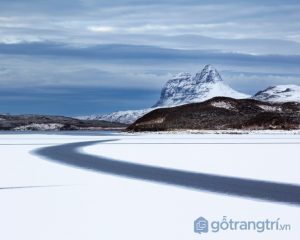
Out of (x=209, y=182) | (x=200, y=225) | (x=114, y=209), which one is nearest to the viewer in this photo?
(x=200, y=225)

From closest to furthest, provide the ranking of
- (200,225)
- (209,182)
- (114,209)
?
(200,225)
(114,209)
(209,182)

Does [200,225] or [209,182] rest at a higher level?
[200,225]

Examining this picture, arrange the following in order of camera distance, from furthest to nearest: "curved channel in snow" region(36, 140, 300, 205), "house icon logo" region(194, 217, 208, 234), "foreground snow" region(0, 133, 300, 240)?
"curved channel in snow" region(36, 140, 300, 205) < "house icon logo" region(194, 217, 208, 234) < "foreground snow" region(0, 133, 300, 240)

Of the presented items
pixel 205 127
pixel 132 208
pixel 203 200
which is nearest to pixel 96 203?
pixel 132 208

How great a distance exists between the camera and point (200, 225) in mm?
15844

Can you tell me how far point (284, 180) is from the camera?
86.3ft

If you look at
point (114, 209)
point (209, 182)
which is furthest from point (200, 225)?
point (209, 182)

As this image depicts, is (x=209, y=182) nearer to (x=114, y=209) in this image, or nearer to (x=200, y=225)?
(x=114, y=209)

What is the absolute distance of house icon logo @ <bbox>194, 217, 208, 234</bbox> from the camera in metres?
15.3

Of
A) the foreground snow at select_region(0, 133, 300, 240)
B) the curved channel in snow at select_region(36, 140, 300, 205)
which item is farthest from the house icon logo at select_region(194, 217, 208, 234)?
the curved channel in snow at select_region(36, 140, 300, 205)

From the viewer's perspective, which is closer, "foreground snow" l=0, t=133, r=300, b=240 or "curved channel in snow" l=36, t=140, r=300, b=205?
"foreground snow" l=0, t=133, r=300, b=240

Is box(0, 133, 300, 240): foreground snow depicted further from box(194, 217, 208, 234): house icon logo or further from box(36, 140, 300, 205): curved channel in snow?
box(36, 140, 300, 205): curved channel in snow

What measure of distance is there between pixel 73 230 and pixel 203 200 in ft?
18.9

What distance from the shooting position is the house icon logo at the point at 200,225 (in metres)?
15.3
